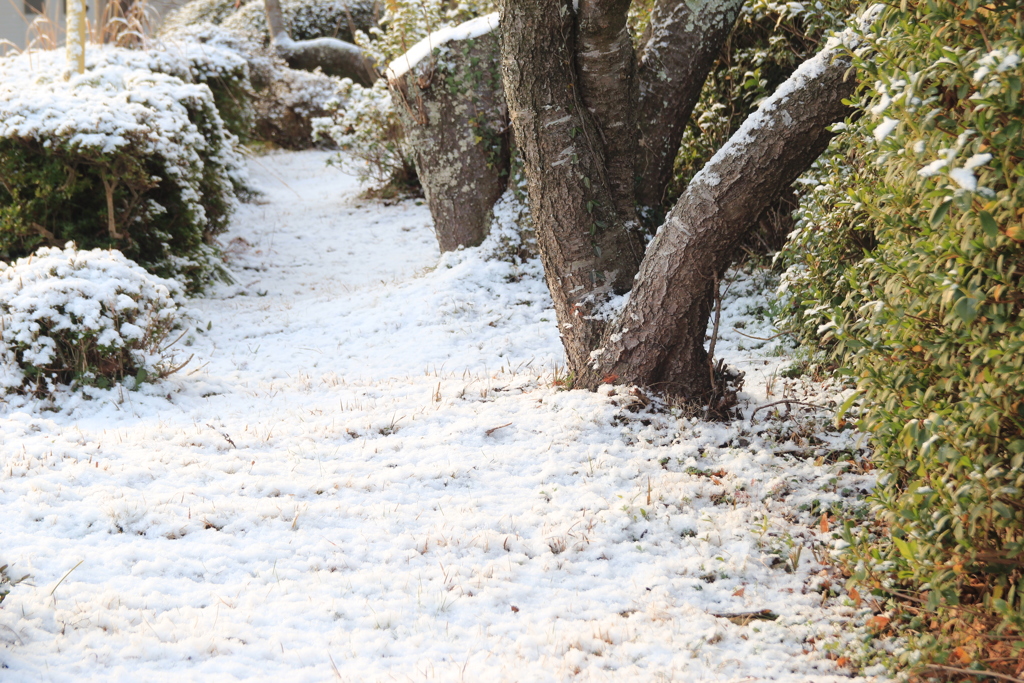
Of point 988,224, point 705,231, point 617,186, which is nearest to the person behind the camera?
point 988,224

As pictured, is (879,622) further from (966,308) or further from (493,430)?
(493,430)

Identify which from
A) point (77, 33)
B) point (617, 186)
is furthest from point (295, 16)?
point (617, 186)

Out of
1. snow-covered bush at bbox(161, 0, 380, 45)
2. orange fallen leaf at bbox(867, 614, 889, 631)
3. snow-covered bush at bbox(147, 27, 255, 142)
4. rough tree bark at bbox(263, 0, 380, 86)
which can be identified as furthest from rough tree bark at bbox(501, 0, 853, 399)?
snow-covered bush at bbox(161, 0, 380, 45)

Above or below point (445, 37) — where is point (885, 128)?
below

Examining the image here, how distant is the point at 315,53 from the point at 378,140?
8568mm

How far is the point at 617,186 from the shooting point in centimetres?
453

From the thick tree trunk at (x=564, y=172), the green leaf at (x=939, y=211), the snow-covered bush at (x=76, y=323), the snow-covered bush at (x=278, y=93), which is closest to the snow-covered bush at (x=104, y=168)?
the snow-covered bush at (x=76, y=323)

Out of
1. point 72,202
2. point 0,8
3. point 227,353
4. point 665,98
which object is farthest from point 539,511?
point 0,8

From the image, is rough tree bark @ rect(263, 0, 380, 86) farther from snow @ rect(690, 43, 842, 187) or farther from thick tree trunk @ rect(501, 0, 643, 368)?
snow @ rect(690, 43, 842, 187)

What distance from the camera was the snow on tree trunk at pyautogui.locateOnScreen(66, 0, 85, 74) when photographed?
25.0ft

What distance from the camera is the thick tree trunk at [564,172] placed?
392 cm

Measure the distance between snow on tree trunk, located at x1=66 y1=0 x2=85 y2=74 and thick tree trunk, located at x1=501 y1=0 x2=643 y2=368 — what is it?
596cm

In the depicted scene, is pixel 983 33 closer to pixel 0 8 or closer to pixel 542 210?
pixel 542 210

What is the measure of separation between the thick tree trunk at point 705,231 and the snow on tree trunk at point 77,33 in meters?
6.83
